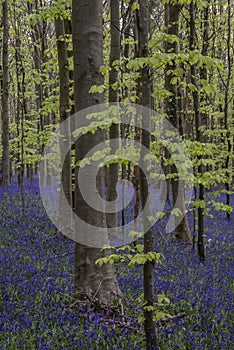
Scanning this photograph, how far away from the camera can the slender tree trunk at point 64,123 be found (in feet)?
31.5

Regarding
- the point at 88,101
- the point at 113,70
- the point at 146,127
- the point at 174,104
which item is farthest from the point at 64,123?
the point at 146,127

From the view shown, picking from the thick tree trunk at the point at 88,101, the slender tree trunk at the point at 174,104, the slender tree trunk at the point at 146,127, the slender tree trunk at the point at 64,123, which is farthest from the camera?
the slender tree trunk at the point at 64,123

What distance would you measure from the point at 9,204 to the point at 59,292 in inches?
311

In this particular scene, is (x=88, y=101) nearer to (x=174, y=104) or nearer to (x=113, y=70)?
(x=174, y=104)

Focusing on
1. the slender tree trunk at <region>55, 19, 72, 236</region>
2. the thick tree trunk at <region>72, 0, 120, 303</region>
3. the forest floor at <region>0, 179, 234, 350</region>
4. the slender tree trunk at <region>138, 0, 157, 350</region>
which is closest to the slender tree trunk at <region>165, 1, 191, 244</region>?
the forest floor at <region>0, 179, 234, 350</region>

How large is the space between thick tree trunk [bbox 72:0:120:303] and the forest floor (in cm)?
36

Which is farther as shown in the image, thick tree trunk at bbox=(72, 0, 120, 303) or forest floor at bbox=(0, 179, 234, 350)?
thick tree trunk at bbox=(72, 0, 120, 303)

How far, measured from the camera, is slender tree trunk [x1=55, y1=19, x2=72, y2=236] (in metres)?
9.61

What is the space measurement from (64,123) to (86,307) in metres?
5.66

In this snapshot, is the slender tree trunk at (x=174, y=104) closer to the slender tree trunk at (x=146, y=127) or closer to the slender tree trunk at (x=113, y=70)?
the slender tree trunk at (x=113, y=70)

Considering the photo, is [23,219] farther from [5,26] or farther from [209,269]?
[5,26]

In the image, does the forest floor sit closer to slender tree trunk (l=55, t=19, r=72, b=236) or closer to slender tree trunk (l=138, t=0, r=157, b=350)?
slender tree trunk (l=138, t=0, r=157, b=350)

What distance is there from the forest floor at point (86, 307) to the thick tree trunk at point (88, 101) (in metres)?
0.36

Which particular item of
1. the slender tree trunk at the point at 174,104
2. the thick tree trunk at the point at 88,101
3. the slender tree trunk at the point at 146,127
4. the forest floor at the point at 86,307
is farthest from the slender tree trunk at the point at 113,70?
the slender tree trunk at the point at 146,127
